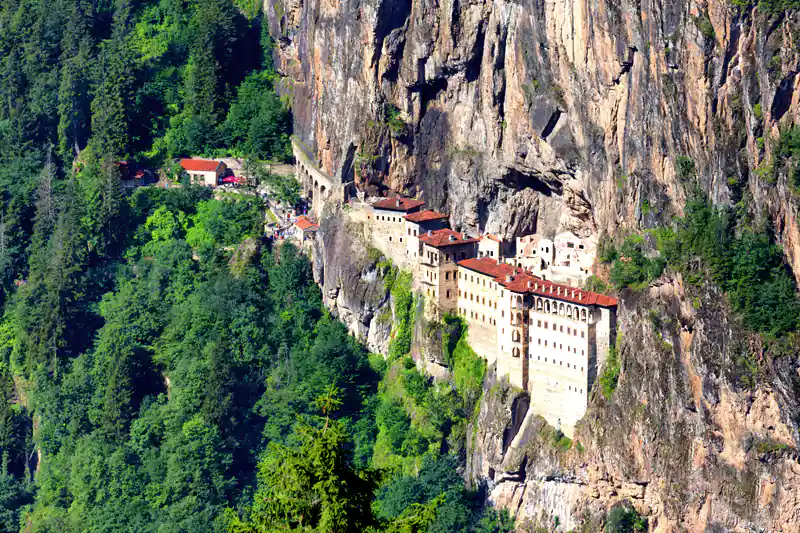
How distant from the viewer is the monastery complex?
77.0 m

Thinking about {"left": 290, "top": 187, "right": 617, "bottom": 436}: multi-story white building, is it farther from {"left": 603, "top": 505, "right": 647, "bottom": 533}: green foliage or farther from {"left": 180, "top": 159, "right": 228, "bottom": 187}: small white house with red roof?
{"left": 180, "top": 159, "right": 228, "bottom": 187}: small white house with red roof

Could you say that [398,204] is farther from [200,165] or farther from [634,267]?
[200,165]

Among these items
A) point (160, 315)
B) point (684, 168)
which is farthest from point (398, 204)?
point (684, 168)

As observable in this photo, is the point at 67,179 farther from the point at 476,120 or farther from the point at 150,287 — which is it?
the point at 476,120

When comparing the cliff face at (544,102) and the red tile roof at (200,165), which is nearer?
the cliff face at (544,102)

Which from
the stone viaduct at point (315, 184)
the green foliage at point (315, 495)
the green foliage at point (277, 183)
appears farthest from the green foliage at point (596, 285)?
the green foliage at point (315, 495)

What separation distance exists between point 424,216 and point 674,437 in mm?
19878

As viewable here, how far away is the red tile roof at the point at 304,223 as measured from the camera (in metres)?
98.4

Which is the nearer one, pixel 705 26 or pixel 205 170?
pixel 705 26

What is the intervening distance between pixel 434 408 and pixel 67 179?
120ft

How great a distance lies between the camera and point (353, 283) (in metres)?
92.1

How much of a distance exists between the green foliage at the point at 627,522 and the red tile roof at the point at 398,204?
812 inches

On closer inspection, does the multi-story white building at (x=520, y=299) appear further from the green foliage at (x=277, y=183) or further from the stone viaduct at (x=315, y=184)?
the green foliage at (x=277, y=183)

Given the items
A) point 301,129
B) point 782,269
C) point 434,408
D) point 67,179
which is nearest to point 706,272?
point 782,269
